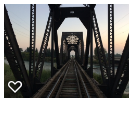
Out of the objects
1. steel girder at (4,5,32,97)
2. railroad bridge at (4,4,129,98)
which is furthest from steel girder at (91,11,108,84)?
steel girder at (4,5,32,97)

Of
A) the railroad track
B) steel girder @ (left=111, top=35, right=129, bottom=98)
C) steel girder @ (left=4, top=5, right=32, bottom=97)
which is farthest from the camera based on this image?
the railroad track

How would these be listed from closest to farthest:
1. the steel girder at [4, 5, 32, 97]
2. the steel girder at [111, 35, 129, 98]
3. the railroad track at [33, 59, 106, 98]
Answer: the steel girder at [4, 5, 32, 97]
the steel girder at [111, 35, 129, 98]
the railroad track at [33, 59, 106, 98]

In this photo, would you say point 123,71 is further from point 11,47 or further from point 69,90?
point 11,47

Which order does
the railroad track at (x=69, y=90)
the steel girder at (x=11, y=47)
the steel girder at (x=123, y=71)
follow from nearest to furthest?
1. the steel girder at (x=11, y=47)
2. the steel girder at (x=123, y=71)
3. the railroad track at (x=69, y=90)

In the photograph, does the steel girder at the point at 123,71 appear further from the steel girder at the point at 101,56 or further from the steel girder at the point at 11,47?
the steel girder at the point at 11,47

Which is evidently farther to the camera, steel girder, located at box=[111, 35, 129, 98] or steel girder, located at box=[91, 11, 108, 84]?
steel girder, located at box=[91, 11, 108, 84]

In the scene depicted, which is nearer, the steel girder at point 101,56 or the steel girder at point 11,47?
the steel girder at point 11,47

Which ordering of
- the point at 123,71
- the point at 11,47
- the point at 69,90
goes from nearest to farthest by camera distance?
the point at 11,47, the point at 123,71, the point at 69,90

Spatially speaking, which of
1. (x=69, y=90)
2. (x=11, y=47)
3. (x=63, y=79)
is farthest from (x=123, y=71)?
(x=11, y=47)

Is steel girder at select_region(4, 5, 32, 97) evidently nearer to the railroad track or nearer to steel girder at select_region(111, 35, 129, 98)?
the railroad track

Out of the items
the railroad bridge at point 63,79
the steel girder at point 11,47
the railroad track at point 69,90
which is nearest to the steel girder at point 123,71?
the railroad bridge at point 63,79

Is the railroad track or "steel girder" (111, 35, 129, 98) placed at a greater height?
"steel girder" (111, 35, 129, 98)
